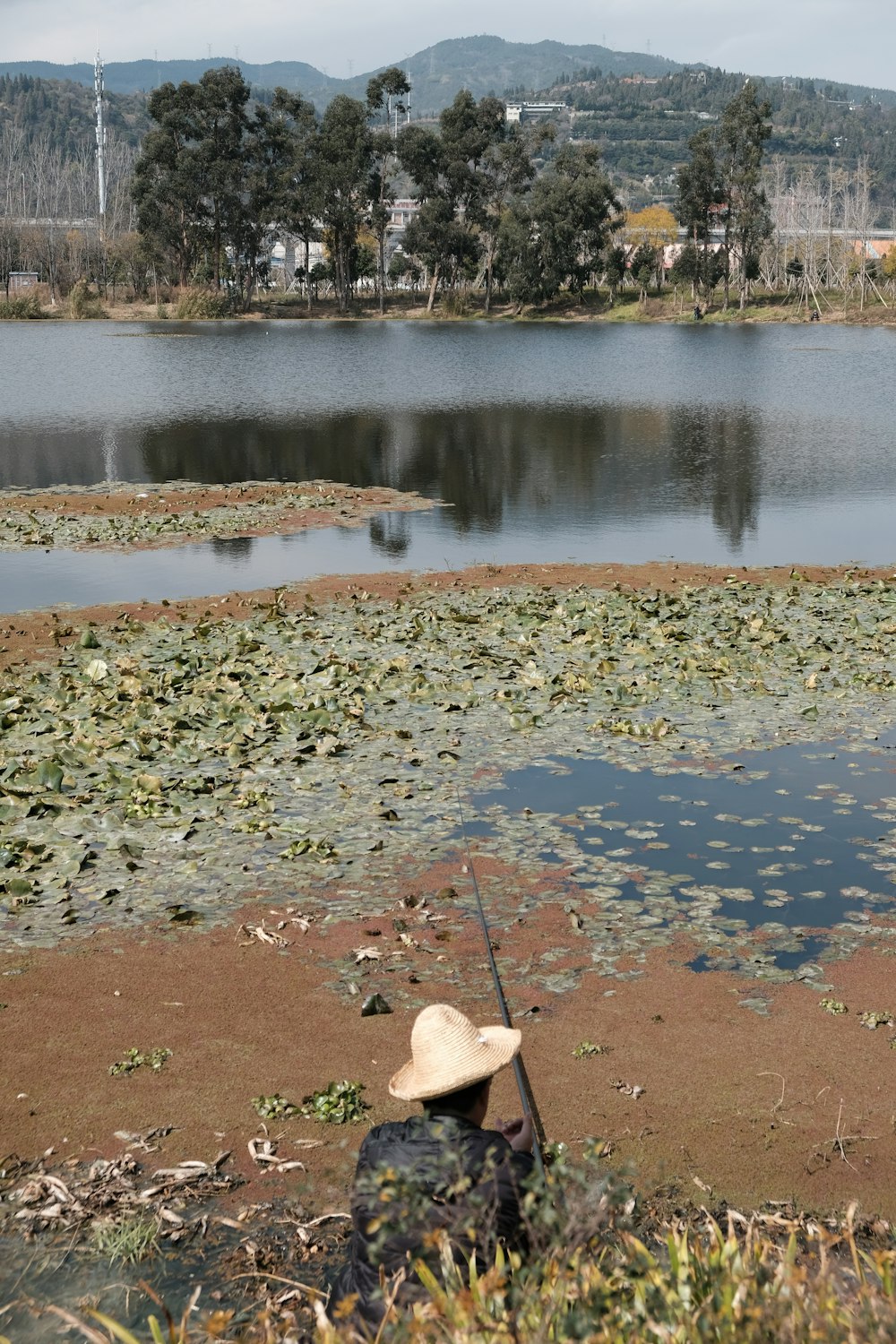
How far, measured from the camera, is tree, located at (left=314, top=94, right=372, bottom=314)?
118 m

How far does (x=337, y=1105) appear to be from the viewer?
22.1ft

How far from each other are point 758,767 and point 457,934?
4.27m

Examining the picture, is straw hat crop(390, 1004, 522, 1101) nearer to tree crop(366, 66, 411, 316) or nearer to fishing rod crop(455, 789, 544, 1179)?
fishing rod crop(455, 789, 544, 1179)

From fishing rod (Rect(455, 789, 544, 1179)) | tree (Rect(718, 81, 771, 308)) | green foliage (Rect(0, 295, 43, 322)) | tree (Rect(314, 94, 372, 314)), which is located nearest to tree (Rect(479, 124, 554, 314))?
tree (Rect(314, 94, 372, 314))

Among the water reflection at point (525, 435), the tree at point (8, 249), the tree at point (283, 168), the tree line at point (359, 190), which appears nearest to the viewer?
the water reflection at point (525, 435)

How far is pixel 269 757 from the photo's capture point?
12.0 metres

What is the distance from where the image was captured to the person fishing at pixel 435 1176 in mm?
3973

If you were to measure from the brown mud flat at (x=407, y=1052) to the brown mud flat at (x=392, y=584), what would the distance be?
337 inches

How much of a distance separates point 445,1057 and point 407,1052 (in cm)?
277

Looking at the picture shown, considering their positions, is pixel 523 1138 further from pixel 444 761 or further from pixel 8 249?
pixel 8 249

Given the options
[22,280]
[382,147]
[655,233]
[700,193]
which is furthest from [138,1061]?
[655,233]

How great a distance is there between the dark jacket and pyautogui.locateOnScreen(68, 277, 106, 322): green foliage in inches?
4627

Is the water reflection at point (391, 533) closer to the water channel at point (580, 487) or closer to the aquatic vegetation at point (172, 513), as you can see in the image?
the water channel at point (580, 487)

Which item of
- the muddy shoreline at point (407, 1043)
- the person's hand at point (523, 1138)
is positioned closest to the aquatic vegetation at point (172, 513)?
the muddy shoreline at point (407, 1043)
